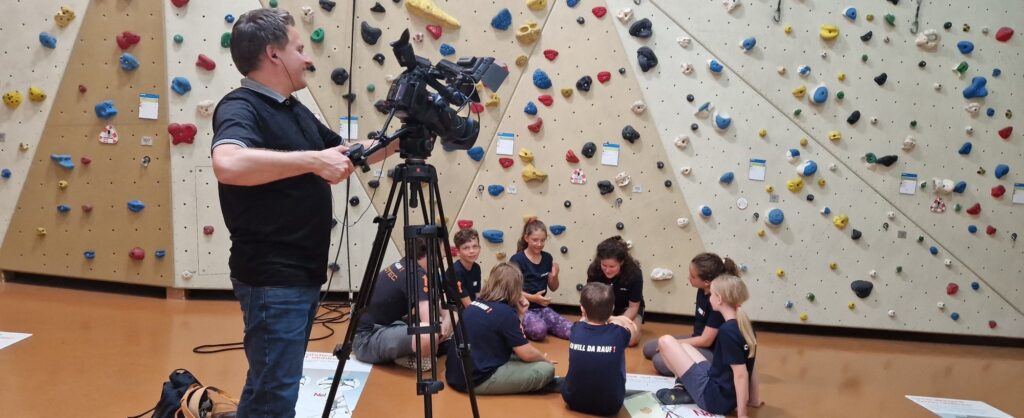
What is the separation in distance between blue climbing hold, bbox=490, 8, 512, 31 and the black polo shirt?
133 inches

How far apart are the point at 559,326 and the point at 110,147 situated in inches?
132

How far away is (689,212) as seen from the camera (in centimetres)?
507

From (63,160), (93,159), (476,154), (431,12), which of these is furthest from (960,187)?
(63,160)

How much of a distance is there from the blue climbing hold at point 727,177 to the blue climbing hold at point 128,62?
4189mm

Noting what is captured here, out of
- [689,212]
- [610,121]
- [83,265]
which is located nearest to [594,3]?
[610,121]

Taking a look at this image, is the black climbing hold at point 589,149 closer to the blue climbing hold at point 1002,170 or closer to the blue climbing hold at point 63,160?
the blue climbing hold at point 1002,170

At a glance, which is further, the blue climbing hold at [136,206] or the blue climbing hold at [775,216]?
the blue climbing hold at [775,216]

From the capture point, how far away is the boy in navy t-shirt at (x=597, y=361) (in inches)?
120

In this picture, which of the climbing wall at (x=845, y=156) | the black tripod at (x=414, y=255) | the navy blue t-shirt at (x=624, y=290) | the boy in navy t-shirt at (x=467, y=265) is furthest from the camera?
the climbing wall at (x=845, y=156)

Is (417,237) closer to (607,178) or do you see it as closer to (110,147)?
(607,178)

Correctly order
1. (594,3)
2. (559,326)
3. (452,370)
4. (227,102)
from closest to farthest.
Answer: (227,102) < (452,370) < (559,326) < (594,3)

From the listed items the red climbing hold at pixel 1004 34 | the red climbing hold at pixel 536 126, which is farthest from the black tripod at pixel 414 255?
the red climbing hold at pixel 1004 34

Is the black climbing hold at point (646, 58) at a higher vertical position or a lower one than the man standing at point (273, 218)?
higher

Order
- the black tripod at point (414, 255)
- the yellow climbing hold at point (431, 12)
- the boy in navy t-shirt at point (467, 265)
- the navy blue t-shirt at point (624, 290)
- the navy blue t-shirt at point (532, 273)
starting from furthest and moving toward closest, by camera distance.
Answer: the yellow climbing hold at point (431, 12), the navy blue t-shirt at point (532, 273), the navy blue t-shirt at point (624, 290), the boy in navy t-shirt at point (467, 265), the black tripod at point (414, 255)
